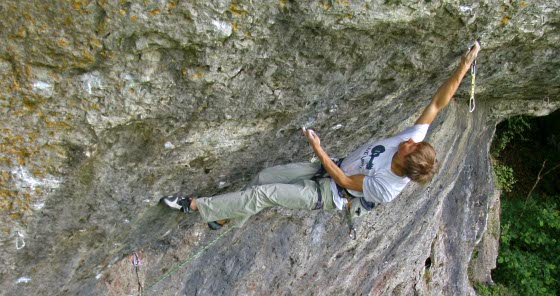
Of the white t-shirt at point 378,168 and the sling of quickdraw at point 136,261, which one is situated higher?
the white t-shirt at point 378,168

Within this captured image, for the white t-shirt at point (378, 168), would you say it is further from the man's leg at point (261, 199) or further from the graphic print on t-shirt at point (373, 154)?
the man's leg at point (261, 199)

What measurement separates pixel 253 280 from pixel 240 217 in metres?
1.56

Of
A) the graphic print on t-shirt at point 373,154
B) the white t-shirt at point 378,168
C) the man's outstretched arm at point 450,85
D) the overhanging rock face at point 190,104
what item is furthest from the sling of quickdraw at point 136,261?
the man's outstretched arm at point 450,85

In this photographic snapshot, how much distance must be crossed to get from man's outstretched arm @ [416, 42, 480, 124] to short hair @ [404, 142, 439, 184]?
20.4 inches

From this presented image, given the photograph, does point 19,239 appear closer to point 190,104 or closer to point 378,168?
point 190,104

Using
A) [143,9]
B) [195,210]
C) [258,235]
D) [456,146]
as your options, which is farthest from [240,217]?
[456,146]

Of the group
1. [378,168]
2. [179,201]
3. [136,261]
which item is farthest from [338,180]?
[136,261]

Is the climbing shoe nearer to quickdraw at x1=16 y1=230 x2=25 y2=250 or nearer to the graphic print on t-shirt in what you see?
quickdraw at x1=16 y1=230 x2=25 y2=250

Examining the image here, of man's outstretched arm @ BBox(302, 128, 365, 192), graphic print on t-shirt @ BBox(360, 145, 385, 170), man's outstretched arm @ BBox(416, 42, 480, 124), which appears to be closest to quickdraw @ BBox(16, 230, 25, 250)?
man's outstretched arm @ BBox(302, 128, 365, 192)

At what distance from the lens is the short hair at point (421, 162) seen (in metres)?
3.59

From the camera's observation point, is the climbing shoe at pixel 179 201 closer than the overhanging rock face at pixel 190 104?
No

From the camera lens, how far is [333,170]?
3869 mm

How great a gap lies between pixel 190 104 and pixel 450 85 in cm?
198

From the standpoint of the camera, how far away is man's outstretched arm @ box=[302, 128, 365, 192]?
12.4 feet
